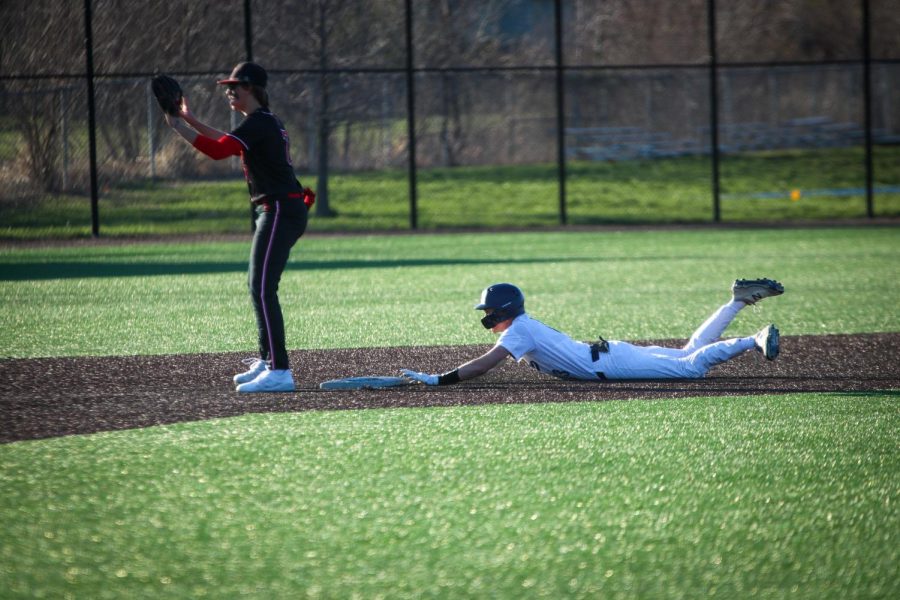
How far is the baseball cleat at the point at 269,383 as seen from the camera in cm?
721

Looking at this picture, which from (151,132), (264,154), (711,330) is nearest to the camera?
(264,154)

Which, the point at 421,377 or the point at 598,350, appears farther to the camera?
the point at 598,350

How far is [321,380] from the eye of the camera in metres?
7.73

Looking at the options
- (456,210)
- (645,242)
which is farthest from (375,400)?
(456,210)

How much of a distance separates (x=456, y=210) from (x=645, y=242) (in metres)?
6.57

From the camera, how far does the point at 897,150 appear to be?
109 ft

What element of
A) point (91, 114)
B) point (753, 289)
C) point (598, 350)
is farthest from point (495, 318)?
point (91, 114)

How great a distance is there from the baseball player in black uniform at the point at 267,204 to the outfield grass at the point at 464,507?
2.73ft

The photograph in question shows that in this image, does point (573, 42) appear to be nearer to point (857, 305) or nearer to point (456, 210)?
point (456, 210)

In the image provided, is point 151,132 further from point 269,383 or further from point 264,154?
point 269,383

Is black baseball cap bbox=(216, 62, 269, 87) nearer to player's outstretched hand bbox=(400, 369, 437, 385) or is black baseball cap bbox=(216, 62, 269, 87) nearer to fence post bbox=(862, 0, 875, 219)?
player's outstretched hand bbox=(400, 369, 437, 385)

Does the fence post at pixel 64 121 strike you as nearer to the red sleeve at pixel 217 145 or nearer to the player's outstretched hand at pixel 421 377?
the red sleeve at pixel 217 145

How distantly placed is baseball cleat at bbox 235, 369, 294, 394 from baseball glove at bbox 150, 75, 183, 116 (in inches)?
69.0

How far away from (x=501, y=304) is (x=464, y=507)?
108 inches
